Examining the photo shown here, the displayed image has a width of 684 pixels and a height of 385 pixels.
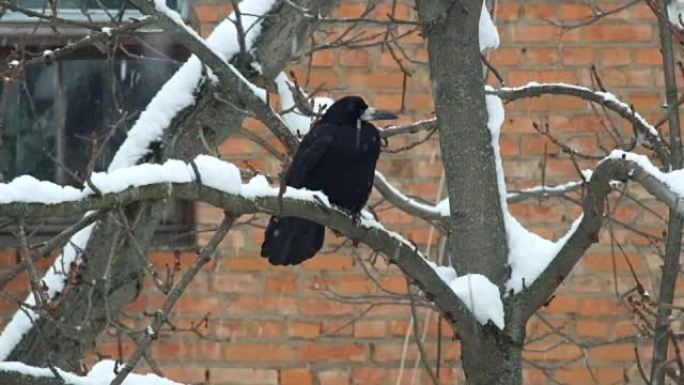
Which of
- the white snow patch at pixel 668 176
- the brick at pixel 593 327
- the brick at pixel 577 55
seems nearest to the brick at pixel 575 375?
the brick at pixel 593 327

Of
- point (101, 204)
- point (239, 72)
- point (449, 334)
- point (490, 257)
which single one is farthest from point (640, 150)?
point (101, 204)

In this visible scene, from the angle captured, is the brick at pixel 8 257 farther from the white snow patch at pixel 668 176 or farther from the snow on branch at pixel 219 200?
the white snow patch at pixel 668 176

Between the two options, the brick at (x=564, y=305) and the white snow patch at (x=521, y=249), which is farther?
the brick at (x=564, y=305)

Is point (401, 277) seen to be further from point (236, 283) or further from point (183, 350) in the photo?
point (183, 350)

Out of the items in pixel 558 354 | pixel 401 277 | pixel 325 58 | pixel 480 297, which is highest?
pixel 325 58

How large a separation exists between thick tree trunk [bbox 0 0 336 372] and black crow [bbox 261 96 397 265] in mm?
238

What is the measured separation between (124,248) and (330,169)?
621 millimetres

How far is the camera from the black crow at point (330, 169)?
4.07 meters

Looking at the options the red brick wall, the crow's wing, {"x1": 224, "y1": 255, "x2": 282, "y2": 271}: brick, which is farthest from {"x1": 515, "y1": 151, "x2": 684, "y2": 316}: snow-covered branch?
{"x1": 224, "y1": 255, "x2": 282, "y2": 271}: brick

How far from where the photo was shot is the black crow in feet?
13.3

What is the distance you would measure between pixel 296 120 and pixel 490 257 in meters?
1.50

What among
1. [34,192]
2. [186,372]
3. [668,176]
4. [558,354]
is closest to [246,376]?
[186,372]

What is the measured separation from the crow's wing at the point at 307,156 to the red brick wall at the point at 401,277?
1303 millimetres

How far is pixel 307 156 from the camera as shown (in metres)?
4.21
